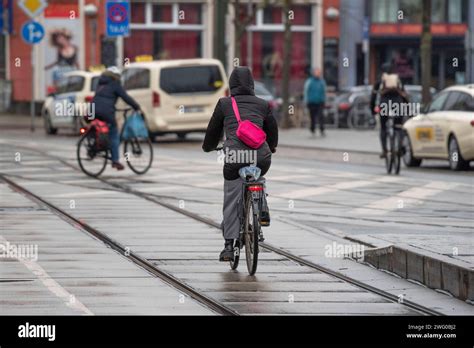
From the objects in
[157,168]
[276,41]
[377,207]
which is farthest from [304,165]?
[276,41]

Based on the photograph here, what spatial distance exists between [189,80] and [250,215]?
23176 millimetres

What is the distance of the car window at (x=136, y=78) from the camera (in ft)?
118

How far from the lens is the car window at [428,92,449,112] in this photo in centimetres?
2761

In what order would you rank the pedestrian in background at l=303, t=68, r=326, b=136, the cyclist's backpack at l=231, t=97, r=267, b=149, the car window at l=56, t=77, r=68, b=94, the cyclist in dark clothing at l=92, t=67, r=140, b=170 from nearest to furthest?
1. the cyclist's backpack at l=231, t=97, r=267, b=149
2. the cyclist in dark clothing at l=92, t=67, r=140, b=170
3. the pedestrian in background at l=303, t=68, r=326, b=136
4. the car window at l=56, t=77, r=68, b=94

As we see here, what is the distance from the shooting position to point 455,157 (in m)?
26.6

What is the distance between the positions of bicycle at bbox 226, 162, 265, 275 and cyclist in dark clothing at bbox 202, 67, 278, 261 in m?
0.08

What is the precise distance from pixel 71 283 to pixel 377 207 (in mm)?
7828

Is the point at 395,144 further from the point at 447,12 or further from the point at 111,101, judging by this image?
the point at 447,12

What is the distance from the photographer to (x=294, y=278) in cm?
1262

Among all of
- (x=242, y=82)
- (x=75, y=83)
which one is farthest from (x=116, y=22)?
(x=242, y=82)

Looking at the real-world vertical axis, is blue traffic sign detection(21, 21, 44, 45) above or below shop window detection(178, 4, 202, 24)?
below

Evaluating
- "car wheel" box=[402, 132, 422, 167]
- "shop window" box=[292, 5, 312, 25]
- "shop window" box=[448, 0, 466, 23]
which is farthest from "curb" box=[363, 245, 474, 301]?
"shop window" box=[448, 0, 466, 23]

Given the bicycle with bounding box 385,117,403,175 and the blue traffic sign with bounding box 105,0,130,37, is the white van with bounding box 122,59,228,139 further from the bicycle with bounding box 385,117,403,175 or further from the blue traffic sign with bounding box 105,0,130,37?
the bicycle with bounding box 385,117,403,175

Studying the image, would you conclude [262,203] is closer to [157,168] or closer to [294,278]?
[294,278]
